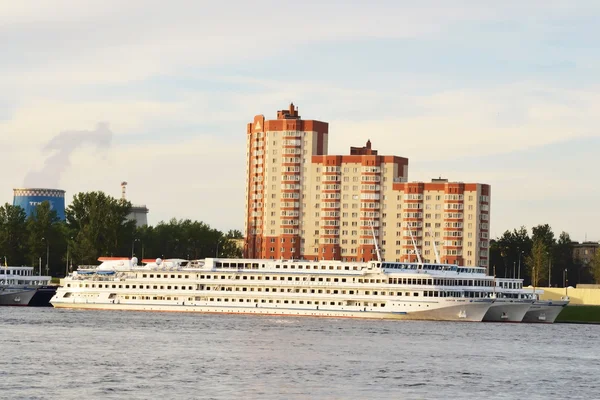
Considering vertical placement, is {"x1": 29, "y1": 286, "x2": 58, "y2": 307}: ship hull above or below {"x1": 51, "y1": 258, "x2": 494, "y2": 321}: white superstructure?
below

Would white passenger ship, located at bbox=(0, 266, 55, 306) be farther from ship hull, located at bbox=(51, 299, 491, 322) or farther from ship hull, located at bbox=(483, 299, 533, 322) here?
ship hull, located at bbox=(483, 299, 533, 322)

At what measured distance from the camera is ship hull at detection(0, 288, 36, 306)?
614ft

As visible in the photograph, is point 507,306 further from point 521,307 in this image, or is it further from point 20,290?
point 20,290

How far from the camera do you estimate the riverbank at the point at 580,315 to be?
567 feet

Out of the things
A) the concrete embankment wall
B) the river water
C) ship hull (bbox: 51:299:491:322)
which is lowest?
the river water

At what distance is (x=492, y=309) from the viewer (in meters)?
161

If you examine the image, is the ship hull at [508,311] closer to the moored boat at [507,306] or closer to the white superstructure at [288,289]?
the moored boat at [507,306]

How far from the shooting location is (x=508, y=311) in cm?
16175

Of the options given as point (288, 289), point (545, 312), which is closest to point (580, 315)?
point (545, 312)

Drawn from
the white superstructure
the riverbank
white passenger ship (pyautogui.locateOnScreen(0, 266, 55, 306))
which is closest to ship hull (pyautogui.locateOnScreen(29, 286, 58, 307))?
white passenger ship (pyautogui.locateOnScreen(0, 266, 55, 306))

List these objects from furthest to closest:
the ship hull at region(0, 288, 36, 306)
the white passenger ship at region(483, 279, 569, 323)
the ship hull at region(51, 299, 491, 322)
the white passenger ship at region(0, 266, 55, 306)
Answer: the white passenger ship at region(0, 266, 55, 306)
the ship hull at region(0, 288, 36, 306)
the white passenger ship at region(483, 279, 569, 323)
the ship hull at region(51, 299, 491, 322)

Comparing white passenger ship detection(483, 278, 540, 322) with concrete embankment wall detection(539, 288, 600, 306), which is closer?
white passenger ship detection(483, 278, 540, 322)

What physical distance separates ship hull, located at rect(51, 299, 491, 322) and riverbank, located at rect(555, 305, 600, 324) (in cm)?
2131

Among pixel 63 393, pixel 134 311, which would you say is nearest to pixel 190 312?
pixel 134 311
